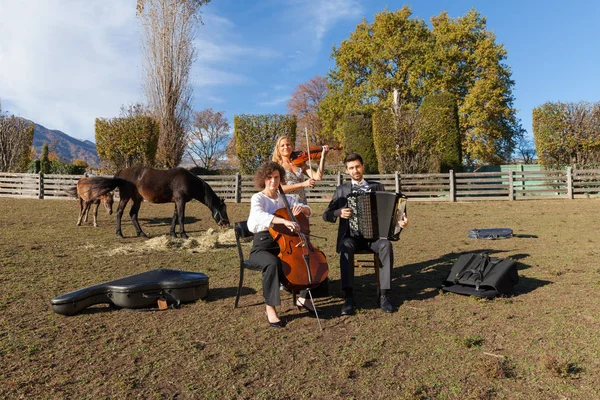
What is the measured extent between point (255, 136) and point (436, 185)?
28.7 ft

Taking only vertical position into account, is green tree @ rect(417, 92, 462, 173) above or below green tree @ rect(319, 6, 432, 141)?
below

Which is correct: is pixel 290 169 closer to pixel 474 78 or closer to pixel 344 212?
pixel 344 212

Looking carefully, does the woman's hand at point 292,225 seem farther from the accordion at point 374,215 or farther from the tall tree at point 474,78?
the tall tree at point 474,78

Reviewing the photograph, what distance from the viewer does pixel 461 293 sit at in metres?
4.40

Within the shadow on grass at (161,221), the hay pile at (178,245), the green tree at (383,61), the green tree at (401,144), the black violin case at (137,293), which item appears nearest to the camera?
the black violin case at (137,293)

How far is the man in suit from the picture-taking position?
13.3 feet

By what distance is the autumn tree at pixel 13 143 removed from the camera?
23.1 metres

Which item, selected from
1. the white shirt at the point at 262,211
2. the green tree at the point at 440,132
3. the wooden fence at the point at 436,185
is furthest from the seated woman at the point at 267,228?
the green tree at the point at 440,132

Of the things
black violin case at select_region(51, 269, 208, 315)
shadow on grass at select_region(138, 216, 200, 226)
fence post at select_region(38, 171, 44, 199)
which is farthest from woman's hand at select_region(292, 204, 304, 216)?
fence post at select_region(38, 171, 44, 199)

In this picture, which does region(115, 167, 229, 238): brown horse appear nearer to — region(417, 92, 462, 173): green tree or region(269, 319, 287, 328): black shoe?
region(269, 319, 287, 328): black shoe

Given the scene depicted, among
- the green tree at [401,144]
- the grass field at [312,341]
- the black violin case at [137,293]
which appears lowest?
the grass field at [312,341]

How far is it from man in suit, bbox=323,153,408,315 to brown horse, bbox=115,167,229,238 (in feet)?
17.0

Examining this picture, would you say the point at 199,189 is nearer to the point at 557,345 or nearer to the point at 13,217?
the point at 13,217

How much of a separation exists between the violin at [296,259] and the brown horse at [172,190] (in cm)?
550
